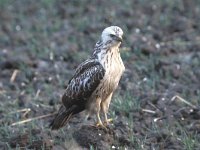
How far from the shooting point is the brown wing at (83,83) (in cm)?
820

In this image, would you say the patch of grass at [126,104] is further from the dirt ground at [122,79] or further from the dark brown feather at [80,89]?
the dark brown feather at [80,89]

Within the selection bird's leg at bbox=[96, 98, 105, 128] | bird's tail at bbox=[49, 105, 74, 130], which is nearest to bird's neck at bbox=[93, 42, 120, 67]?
bird's leg at bbox=[96, 98, 105, 128]

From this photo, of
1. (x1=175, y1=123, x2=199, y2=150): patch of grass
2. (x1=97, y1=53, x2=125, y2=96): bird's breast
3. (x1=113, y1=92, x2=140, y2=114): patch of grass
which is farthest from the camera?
(x1=113, y1=92, x2=140, y2=114): patch of grass

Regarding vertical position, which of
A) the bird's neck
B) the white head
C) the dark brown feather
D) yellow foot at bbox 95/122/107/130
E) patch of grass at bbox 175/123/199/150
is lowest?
patch of grass at bbox 175/123/199/150

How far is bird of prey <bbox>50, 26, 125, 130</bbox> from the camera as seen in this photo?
8.20 metres

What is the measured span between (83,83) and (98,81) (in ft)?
0.80

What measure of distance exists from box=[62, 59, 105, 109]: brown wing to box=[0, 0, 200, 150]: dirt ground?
329 millimetres

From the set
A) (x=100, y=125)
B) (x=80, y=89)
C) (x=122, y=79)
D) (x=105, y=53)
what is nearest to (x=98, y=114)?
(x=100, y=125)

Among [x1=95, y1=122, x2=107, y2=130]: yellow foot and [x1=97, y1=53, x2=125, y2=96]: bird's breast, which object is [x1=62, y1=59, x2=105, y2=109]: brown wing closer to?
[x1=97, y1=53, x2=125, y2=96]: bird's breast

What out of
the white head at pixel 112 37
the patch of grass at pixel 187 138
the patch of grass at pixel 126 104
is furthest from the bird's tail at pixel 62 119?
the patch of grass at pixel 187 138

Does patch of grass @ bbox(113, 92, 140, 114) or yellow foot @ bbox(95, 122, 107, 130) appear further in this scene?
patch of grass @ bbox(113, 92, 140, 114)

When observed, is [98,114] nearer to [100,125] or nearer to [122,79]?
[100,125]

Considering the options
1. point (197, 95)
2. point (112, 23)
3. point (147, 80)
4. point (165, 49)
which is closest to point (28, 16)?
point (112, 23)

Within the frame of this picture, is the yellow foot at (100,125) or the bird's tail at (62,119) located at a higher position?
the bird's tail at (62,119)
